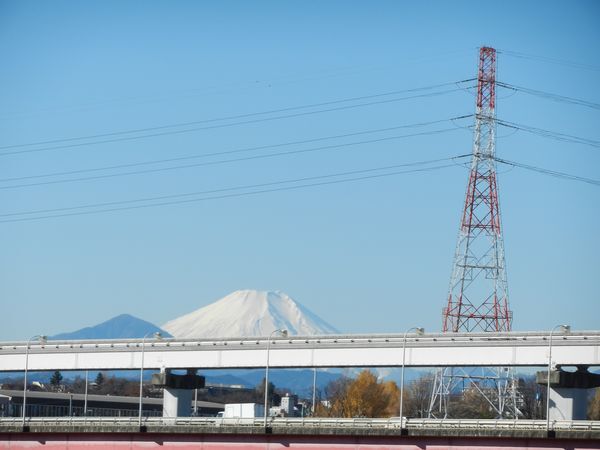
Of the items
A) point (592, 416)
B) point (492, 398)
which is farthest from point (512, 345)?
point (592, 416)

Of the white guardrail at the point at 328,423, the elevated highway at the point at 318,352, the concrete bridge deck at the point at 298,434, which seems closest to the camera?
the concrete bridge deck at the point at 298,434

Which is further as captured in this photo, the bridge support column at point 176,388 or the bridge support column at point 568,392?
the bridge support column at point 176,388

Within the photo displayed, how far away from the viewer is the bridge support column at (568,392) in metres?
101

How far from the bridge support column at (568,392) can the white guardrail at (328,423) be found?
16312 mm

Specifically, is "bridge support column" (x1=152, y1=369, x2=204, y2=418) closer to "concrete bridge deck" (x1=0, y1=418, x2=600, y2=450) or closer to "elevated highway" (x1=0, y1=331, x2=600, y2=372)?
"elevated highway" (x1=0, y1=331, x2=600, y2=372)

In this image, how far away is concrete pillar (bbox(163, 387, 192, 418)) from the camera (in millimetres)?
115562

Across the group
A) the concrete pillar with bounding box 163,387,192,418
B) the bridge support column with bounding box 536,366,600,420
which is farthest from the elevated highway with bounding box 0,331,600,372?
the concrete pillar with bounding box 163,387,192,418

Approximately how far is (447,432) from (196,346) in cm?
4035

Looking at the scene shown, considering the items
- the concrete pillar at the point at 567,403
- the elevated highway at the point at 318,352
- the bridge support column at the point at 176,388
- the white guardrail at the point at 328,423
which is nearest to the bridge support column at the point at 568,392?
the concrete pillar at the point at 567,403

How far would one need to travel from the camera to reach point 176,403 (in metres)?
116

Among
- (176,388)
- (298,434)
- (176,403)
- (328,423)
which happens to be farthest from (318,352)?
(298,434)

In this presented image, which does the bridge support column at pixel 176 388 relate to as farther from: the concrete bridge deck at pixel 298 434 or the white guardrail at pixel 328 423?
the concrete bridge deck at pixel 298 434

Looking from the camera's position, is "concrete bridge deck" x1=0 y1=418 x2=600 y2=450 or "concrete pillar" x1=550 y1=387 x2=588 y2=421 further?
"concrete pillar" x1=550 y1=387 x2=588 y2=421

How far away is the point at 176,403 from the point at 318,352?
42.6ft
